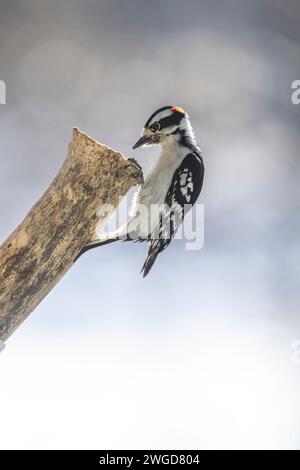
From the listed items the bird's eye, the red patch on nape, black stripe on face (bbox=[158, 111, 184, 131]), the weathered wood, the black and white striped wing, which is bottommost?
the weathered wood

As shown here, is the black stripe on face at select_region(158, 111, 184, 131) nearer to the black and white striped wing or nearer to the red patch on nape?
the red patch on nape

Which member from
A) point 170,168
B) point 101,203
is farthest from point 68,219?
point 170,168

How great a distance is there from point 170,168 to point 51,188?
1.96 feet

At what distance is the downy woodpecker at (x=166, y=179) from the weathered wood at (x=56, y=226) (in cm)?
42

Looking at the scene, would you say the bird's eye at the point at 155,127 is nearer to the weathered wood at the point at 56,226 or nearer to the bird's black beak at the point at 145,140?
the bird's black beak at the point at 145,140

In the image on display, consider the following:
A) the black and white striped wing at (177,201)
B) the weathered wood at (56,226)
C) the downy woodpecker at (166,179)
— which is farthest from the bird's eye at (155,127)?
the weathered wood at (56,226)

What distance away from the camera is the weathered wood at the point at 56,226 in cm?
131

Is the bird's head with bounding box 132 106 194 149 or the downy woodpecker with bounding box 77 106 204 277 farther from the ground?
the bird's head with bounding box 132 106 194 149

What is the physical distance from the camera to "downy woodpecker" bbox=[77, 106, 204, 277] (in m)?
1.78

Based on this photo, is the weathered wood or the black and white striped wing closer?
the weathered wood

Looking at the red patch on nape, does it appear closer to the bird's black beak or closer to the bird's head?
the bird's head

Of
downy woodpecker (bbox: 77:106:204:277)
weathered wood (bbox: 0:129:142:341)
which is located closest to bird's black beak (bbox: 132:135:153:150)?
downy woodpecker (bbox: 77:106:204:277)

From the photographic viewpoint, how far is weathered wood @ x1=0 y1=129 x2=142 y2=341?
131cm
